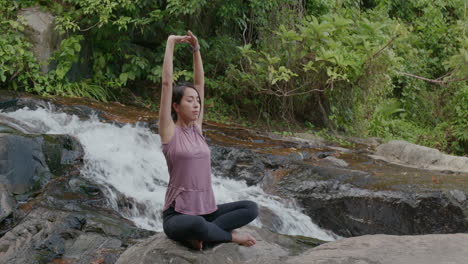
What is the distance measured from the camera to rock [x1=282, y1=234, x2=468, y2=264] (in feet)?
8.46

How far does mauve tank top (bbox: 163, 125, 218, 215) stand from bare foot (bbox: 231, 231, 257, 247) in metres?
0.25

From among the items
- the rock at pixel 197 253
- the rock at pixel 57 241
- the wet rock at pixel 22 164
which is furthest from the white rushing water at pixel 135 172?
the rock at pixel 197 253

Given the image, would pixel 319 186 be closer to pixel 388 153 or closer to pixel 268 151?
pixel 268 151

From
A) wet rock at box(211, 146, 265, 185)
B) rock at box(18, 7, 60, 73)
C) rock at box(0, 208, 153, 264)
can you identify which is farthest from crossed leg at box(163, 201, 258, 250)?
rock at box(18, 7, 60, 73)

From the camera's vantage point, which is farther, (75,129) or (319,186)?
(75,129)

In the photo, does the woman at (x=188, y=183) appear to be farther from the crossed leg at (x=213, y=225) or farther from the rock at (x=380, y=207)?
the rock at (x=380, y=207)

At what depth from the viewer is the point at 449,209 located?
5965 mm

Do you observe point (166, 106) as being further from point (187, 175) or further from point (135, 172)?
point (135, 172)

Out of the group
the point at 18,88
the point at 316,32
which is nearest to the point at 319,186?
the point at 316,32

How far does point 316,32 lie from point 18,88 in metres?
5.63

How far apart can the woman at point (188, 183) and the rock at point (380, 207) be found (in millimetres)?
3033

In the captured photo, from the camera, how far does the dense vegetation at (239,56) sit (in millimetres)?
9672

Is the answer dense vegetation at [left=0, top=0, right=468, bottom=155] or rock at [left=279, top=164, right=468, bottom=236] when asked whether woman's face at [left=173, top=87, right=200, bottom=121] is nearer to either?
rock at [left=279, top=164, right=468, bottom=236]

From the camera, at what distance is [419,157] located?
8.38 m
